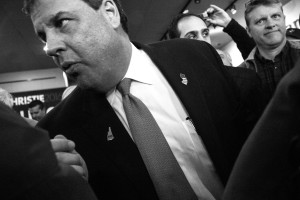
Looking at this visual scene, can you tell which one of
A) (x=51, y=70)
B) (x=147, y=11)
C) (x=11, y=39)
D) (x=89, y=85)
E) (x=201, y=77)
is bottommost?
(x=51, y=70)

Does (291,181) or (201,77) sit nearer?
(291,181)

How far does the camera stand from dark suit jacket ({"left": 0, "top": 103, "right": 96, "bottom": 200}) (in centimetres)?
45

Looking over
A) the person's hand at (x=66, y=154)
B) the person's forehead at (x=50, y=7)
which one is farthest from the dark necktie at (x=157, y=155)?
the person's forehead at (x=50, y=7)

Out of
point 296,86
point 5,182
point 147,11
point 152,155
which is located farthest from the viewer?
point 147,11

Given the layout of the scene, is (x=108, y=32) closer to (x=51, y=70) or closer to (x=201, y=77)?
(x=201, y=77)

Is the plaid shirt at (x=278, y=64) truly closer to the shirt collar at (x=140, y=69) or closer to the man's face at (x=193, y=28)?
the man's face at (x=193, y=28)

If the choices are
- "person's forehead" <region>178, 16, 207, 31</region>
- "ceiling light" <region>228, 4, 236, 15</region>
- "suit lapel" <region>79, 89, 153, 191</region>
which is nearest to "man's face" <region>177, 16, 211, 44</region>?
"person's forehead" <region>178, 16, 207, 31</region>

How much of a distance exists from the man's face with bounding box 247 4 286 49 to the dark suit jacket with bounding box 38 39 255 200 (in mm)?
1057

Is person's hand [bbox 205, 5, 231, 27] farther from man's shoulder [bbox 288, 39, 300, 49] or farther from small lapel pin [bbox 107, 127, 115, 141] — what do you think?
small lapel pin [bbox 107, 127, 115, 141]

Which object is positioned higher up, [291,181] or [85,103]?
[291,181]

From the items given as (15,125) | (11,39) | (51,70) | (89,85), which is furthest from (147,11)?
(15,125)

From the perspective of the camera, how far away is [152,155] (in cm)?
107

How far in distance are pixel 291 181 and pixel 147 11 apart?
5775mm

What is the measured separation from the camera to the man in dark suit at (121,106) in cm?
113
